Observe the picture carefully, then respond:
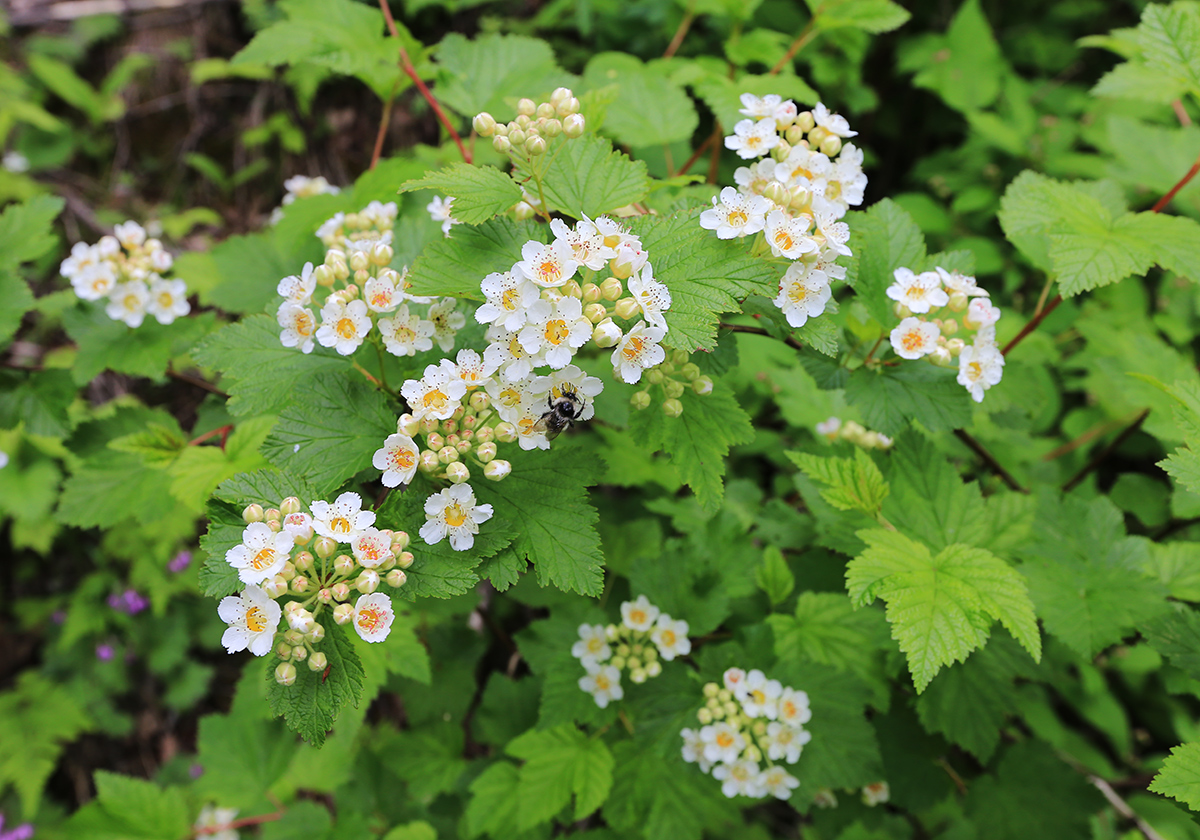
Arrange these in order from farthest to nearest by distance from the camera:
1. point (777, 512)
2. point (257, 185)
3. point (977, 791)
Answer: point (257, 185), point (777, 512), point (977, 791)

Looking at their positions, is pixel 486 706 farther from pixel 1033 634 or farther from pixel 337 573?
pixel 1033 634

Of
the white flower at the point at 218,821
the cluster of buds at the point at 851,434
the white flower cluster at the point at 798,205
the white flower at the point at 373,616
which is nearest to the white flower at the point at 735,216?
the white flower cluster at the point at 798,205

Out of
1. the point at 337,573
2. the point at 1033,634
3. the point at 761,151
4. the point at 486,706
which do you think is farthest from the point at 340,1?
the point at 1033,634

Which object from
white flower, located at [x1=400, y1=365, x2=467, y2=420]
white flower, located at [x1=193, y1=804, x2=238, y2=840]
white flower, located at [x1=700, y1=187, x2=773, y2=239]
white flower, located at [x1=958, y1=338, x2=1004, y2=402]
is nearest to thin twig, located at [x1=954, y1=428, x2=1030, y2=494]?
white flower, located at [x1=958, y1=338, x2=1004, y2=402]

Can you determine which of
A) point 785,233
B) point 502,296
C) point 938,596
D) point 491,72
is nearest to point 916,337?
point 785,233

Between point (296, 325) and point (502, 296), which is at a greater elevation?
point (502, 296)

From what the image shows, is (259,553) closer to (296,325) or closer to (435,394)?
(435,394)
